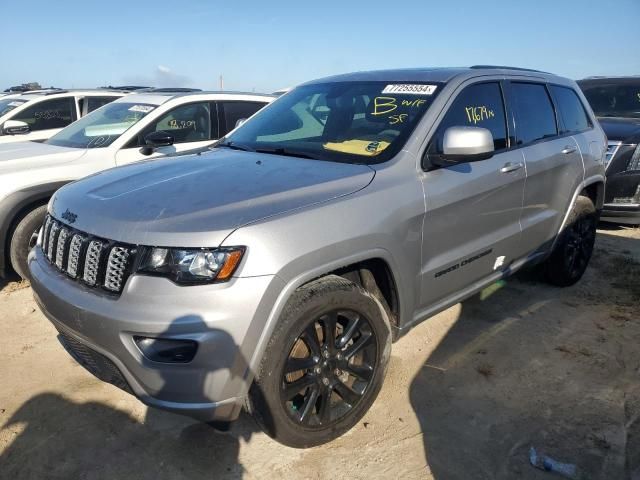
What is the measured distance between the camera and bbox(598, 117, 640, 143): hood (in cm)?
630

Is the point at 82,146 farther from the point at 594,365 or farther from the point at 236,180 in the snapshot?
the point at 594,365

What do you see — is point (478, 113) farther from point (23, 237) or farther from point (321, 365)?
point (23, 237)

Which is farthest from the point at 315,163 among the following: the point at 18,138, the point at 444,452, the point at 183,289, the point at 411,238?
the point at 18,138

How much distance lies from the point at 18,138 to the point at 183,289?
268 inches

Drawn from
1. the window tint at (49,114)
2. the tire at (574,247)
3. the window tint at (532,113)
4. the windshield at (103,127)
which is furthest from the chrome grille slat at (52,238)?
the window tint at (49,114)

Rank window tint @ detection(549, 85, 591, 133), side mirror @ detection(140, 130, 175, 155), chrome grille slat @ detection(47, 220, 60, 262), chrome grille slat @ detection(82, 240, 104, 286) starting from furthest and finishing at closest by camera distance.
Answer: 1. side mirror @ detection(140, 130, 175, 155)
2. window tint @ detection(549, 85, 591, 133)
3. chrome grille slat @ detection(47, 220, 60, 262)
4. chrome grille slat @ detection(82, 240, 104, 286)

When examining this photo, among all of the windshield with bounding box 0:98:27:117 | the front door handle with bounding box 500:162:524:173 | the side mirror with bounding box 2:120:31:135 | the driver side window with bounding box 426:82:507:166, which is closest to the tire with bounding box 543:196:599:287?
the front door handle with bounding box 500:162:524:173

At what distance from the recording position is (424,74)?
343 centimetres

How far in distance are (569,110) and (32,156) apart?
4672 mm

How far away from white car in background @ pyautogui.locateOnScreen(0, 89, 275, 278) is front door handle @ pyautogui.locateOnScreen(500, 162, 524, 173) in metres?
2.28

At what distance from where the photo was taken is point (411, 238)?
275cm

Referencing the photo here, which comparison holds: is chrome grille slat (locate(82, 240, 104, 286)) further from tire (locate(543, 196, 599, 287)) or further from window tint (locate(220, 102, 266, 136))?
window tint (locate(220, 102, 266, 136))

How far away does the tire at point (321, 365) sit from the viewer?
2305 mm

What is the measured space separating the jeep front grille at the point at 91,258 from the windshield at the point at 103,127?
2.81 meters
